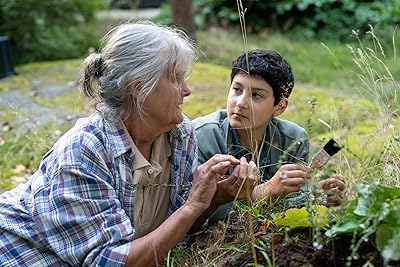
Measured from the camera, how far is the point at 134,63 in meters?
2.39

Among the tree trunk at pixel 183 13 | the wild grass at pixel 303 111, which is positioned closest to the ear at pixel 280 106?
the wild grass at pixel 303 111

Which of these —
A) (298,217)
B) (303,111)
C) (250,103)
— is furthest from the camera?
(303,111)

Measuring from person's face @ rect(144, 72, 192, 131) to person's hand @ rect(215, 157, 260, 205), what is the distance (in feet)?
0.88

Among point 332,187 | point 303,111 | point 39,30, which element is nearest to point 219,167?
point 332,187

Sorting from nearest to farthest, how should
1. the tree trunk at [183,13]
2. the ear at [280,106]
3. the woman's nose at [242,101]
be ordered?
1. the woman's nose at [242,101]
2. the ear at [280,106]
3. the tree trunk at [183,13]

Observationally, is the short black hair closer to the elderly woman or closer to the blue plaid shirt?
the elderly woman

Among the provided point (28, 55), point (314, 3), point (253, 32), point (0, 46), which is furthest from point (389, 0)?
point (0, 46)

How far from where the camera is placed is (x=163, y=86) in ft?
7.93

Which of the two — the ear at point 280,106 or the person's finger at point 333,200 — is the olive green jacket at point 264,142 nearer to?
the ear at point 280,106

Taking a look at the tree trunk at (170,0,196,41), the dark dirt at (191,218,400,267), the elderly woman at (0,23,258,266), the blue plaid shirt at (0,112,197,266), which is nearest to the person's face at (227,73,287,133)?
the elderly woman at (0,23,258,266)

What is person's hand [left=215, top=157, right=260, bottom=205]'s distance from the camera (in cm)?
247

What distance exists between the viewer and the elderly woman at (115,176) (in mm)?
2338

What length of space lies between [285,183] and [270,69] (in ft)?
2.04

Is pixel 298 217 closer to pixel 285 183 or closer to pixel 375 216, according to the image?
pixel 285 183
